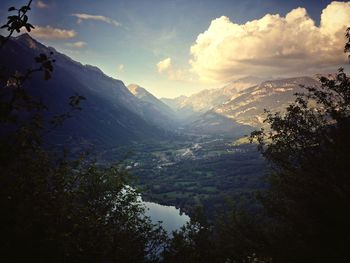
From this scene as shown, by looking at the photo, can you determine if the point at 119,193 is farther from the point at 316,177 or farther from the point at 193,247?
the point at 316,177

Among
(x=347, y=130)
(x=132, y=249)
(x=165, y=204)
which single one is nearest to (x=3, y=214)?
(x=132, y=249)

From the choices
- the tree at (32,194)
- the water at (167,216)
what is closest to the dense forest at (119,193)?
the tree at (32,194)

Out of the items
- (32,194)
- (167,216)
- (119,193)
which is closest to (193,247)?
(119,193)

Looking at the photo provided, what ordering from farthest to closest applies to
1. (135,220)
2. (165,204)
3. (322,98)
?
→ 1. (165,204)
2. (135,220)
3. (322,98)

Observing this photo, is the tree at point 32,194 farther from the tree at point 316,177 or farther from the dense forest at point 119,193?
the tree at point 316,177

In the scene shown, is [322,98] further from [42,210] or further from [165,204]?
[165,204]

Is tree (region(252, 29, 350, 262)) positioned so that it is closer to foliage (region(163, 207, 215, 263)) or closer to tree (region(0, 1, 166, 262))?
foliage (region(163, 207, 215, 263))
